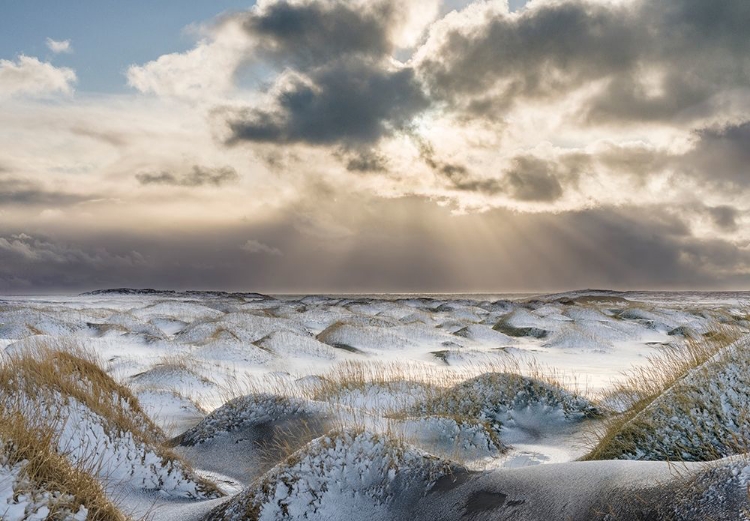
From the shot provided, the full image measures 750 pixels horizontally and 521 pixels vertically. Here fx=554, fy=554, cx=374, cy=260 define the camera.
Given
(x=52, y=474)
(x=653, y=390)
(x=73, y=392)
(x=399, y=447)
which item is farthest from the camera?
(x=653, y=390)

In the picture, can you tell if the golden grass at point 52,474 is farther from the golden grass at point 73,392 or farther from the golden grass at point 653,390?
the golden grass at point 653,390

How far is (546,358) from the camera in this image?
28.3 metres

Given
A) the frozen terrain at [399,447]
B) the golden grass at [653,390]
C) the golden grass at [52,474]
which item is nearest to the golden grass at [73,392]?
the frozen terrain at [399,447]

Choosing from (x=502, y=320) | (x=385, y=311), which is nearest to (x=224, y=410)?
(x=502, y=320)

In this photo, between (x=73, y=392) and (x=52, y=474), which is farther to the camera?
(x=73, y=392)

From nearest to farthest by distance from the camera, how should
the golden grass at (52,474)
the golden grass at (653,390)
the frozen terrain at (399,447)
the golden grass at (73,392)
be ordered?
the golden grass at (52,474) → the frozen terrain at (399,447) → the golden grass at (73,392) → the golden grass at (653,390)

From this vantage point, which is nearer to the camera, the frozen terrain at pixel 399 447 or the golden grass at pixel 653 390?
the frozen terrain at pixel 399 447

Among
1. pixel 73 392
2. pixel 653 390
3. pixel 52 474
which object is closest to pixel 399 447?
pixel 52 474

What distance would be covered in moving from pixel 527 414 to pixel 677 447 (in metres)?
5.48

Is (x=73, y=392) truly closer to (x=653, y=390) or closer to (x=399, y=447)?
(x=399, y=447)

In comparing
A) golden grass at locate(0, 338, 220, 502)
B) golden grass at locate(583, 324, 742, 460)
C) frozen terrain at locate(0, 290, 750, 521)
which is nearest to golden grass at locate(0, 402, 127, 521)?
frozen terrain at locate(0, 290, 750, 521)

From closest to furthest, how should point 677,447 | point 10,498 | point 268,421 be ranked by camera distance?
1. point 10,498
2. point 677,447
3. point 268,421

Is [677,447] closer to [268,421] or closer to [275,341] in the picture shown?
[268,421]

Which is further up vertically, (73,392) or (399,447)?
(73,392)
